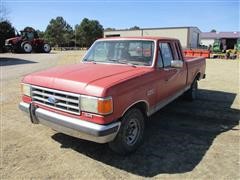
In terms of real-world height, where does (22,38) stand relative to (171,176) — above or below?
above

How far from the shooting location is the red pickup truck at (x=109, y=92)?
3.46m

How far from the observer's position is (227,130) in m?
5.24

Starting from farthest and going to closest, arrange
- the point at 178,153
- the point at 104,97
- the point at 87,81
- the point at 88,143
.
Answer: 1. the point at 88,143
2. the point at 178,153
3. the point at 87,81
4. the point at 104,97

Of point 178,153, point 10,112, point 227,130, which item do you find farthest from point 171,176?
point 10,112

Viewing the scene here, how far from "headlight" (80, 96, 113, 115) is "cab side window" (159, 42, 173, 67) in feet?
6.67

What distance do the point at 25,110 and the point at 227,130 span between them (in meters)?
3.97

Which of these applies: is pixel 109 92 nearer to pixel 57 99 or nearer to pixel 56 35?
pixel 57 99

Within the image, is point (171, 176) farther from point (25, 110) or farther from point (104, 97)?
point (25, 110)

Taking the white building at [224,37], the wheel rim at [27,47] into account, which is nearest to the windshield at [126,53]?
the wheel rim at [27,47]

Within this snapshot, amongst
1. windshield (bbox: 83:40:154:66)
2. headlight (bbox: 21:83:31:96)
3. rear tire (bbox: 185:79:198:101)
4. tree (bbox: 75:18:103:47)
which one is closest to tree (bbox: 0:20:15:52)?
tree (bbox: 75:18:103:47)

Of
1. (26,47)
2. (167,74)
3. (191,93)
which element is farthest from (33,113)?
(26,47)

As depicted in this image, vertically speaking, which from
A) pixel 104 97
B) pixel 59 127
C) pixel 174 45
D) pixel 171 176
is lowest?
pixel 171 176

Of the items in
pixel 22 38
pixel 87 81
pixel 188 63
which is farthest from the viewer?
pixel 22 38

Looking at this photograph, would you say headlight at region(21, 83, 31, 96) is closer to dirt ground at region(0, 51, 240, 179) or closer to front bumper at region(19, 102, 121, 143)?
front bumper at region(19, 102, 121, 143)
